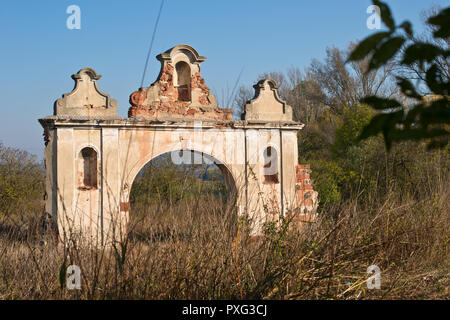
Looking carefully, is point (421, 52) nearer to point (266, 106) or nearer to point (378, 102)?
point (378, 102)

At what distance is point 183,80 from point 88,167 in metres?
3.15

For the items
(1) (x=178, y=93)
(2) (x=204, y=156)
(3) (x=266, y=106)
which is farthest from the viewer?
(3) (x=266, y=106)

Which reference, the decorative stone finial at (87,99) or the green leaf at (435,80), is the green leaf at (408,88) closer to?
the green leaf at (435,80)

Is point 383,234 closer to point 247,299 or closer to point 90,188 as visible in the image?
point 247,299

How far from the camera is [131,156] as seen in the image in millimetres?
11438

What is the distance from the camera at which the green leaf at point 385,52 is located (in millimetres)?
1953

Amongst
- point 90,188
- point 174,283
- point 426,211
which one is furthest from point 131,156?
point 174,283

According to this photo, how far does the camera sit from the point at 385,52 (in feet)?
6.43

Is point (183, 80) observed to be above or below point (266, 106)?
above

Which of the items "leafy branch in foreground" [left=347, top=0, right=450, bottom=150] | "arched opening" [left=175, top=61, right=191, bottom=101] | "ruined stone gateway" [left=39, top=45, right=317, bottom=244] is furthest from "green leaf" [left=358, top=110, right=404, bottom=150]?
"arched opening" [left=175, top=61, right=191, bottom=101]

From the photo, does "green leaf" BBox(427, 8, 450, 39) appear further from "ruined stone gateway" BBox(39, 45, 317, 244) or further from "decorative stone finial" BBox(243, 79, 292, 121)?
"decorative stone finial" BBox(243, 79, 292, 121)

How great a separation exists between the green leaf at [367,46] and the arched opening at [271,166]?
10794 mm

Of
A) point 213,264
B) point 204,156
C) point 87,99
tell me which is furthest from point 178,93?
point 213,264
